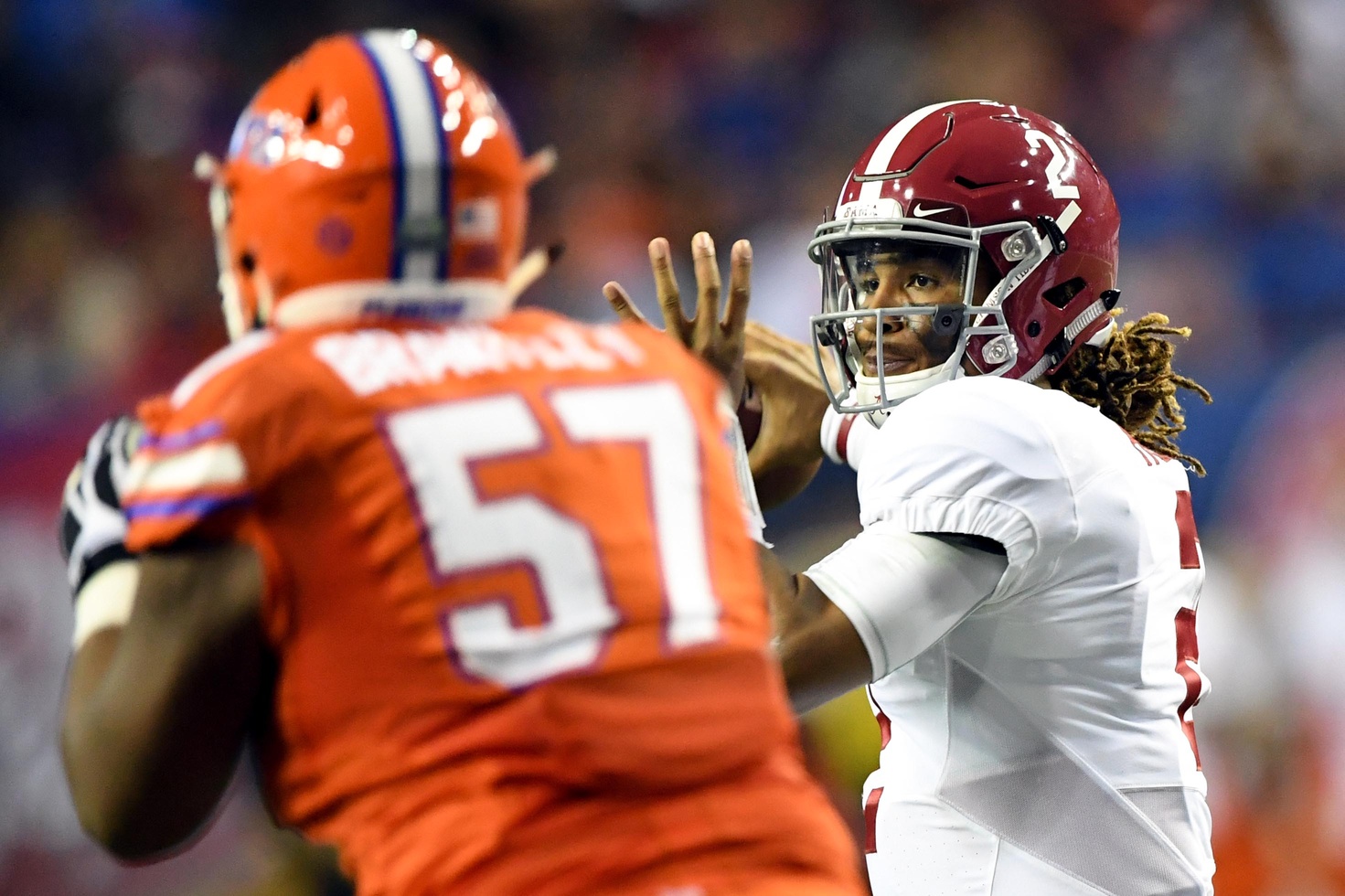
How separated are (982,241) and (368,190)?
1397 mm

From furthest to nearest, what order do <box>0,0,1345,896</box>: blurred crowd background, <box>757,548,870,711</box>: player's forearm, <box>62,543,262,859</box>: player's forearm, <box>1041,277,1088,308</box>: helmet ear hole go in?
<box>0,0,1345,896</box>: blurred crowd background
<box>1041,277,1088,308</box>: helmet ear hole
<box>757,548,870,711</box>: player's forearm
<box>62,543,262,859</box>: player's forearm

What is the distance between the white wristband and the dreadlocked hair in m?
1.69

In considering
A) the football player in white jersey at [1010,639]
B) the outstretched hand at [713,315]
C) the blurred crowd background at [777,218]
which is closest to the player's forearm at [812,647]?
the football player in white jersey at [1010,639]

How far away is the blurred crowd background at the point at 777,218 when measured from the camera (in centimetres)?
499

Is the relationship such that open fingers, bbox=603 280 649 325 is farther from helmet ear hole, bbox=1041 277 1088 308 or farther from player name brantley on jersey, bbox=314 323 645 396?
player name brantley on jersey, bbox=314 323 645 396

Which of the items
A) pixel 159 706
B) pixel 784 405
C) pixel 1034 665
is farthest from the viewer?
pixel 784 405

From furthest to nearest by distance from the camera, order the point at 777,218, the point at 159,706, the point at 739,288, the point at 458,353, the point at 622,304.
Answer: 1. the point at 777,218
2. the point at 622,304
3. the point at 739,288
4. the point at 458,353
5. the point at 159,706

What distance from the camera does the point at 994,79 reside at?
6586 millimetres

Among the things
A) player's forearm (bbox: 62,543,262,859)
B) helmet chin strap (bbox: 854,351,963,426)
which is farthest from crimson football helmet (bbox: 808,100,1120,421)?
player's forearm (bbox: 62,543,262,859)

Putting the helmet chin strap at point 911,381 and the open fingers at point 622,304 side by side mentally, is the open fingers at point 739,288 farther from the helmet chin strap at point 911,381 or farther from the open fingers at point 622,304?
the helmet chin strap at point 911,381

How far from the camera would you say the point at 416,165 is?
162 cm

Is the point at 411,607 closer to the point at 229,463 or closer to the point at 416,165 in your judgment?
the point at 229,463

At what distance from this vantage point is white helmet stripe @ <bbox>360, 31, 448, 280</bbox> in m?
1.62

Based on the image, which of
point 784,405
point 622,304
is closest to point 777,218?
point 784,405
